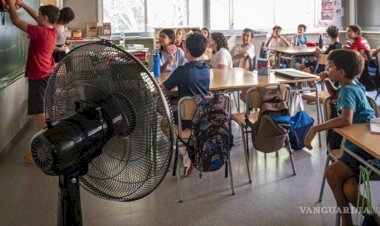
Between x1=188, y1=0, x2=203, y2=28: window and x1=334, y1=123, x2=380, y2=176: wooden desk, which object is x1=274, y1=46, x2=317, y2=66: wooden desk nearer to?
x1=188, y1=0, x2=203, y2=28: window

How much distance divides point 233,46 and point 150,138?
24.1 ft

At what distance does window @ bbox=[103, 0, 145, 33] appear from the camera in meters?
7.55

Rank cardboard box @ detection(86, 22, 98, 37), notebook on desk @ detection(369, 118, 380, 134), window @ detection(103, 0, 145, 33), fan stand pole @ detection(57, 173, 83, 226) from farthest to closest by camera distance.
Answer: window @ detection(103, 0, 145, 33) < cardboard box @ detection(86, 22, 98, 37) < notebook on desk @ detection(369, 118, 380, 134) < fan stand pole @ detection(57, 173, 83, 226)

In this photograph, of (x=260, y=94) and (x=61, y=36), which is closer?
Result: (x=260, y=94)

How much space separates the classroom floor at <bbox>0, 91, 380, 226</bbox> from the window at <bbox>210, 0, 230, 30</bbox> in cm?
524

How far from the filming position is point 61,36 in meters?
4.33

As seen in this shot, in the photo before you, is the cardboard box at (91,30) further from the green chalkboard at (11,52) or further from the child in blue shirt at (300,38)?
the child in blue shirt at (300,38)

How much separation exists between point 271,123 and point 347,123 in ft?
3.19

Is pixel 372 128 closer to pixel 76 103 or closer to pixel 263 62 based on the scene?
pixel 76 103

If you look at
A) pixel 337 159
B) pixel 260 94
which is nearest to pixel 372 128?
pixel 337 159

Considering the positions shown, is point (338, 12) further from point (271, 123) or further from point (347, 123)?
point (347, 123)

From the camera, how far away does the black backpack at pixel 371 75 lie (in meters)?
5.10

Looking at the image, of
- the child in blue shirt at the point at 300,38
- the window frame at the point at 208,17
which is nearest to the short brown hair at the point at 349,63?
the child in blue shirt at the point at 300,38

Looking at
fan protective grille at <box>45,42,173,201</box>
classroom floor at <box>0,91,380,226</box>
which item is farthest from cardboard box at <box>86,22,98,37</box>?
fan protective grille at <box>45,42,173,201</box>
